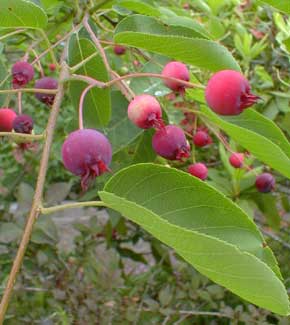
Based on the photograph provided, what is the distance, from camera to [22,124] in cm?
104

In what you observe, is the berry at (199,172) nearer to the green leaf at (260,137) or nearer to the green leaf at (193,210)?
the green leaf at (260,137)

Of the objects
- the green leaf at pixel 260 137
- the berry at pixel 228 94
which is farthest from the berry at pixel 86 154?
the green leaf at pixel 260 137

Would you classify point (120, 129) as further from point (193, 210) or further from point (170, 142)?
point (193, 210)

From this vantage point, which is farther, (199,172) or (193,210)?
Answer: (199,172)

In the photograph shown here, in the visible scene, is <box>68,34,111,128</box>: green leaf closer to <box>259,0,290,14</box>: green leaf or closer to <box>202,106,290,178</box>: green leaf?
<box>202,106,290,178</box>: green leaf

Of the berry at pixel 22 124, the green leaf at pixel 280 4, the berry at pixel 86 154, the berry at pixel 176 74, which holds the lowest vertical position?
the berry at pixel 22 124

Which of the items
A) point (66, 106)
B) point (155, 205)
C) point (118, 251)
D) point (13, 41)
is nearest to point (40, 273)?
point (118, 251)

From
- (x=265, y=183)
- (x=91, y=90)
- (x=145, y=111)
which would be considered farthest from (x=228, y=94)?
(x=265, y=183)

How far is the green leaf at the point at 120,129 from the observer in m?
1.14

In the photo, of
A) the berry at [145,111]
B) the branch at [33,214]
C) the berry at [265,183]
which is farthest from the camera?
the berry at [265,183]

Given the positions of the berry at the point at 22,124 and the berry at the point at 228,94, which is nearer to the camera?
the berry at the point at 228,94

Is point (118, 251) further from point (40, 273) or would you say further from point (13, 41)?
point (13, 41)

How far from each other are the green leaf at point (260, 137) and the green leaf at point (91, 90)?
6.5 inches

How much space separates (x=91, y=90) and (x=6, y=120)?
0.48 feet
